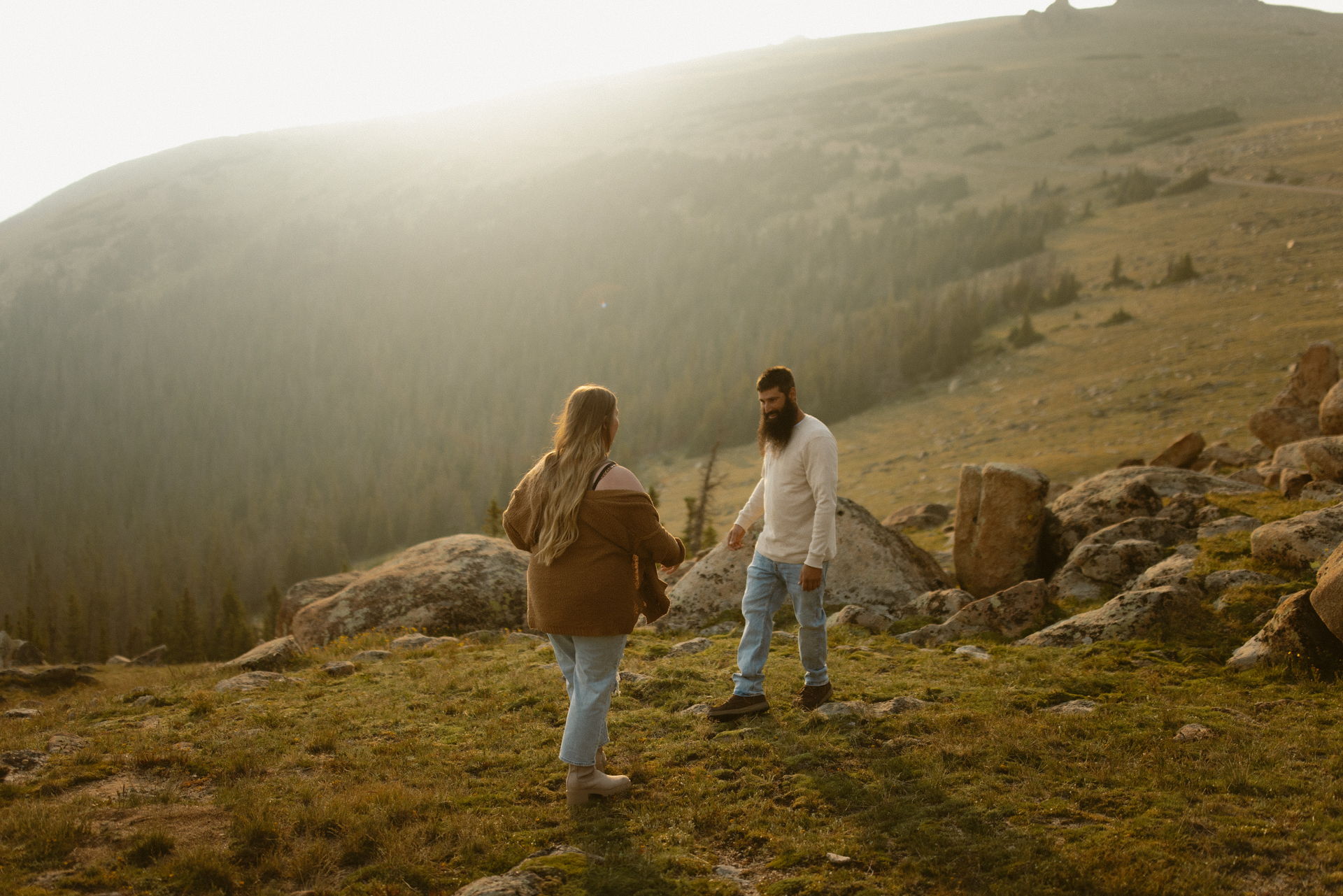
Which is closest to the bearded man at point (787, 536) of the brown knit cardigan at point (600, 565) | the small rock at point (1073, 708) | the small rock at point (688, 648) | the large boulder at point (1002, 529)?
the brown knit cardigan at point (600, 565)

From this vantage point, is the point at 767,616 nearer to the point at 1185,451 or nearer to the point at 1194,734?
the point at 1194,734

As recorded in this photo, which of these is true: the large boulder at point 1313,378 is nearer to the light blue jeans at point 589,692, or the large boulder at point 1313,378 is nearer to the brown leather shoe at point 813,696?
the brown leather shoe at point 813,696

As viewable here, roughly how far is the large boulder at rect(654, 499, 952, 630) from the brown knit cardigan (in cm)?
792

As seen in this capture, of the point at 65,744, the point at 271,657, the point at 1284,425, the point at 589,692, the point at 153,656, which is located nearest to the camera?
the point at 589,692

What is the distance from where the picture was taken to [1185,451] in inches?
826

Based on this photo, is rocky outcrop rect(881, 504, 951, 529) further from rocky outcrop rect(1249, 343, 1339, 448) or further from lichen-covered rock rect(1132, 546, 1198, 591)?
lichen-covered rock rect(1132, 546, 1198, 591)

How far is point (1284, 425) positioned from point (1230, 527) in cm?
1089

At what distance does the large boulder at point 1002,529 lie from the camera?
1402 cm

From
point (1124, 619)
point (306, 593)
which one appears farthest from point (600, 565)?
point (306, 593)

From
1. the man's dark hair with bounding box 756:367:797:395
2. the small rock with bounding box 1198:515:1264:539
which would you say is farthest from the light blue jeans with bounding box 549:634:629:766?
the small rock with bounding box 1198:515:1264:539

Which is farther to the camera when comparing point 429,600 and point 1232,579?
point 429,600

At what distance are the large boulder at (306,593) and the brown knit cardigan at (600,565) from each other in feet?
44.4

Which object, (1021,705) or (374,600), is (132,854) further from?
(374,600)

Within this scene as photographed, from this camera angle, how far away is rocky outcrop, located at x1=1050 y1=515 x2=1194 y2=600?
12.1 metres
